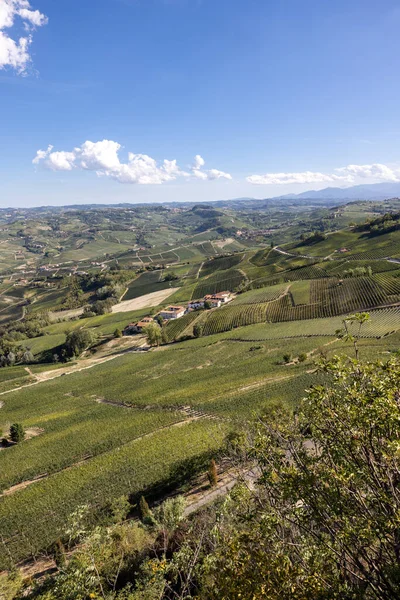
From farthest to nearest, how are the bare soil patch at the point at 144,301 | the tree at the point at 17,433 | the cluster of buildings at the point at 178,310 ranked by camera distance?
1. the bare soil patch at the point at 144,301
2. the cluster of buildings at the point at 178,310
3. the tree at the point at 17,433

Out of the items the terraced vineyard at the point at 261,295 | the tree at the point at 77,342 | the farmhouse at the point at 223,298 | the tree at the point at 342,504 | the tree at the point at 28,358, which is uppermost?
the tree at the point at 342,504

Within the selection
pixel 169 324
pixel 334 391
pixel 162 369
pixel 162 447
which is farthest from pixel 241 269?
pixel 334 391

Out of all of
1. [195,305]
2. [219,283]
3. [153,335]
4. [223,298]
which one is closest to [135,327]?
[153,335]

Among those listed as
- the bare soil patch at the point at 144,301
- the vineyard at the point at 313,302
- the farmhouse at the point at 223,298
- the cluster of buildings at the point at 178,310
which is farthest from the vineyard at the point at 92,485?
the bare soil patch at the point at 144,301

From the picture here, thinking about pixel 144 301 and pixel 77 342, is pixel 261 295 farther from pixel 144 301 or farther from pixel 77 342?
pixel 77 342

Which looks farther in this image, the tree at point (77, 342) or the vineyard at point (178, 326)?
the vineyard at point (178, 326)

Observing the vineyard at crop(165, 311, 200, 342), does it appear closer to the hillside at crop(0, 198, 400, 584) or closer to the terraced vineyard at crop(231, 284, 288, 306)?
the hillside at crop(0, 198, 400, 584)

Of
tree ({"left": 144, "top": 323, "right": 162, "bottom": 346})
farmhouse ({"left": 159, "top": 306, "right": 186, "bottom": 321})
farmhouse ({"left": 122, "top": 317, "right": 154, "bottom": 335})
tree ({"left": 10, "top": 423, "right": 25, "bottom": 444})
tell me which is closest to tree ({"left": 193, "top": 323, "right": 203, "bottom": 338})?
tree ({"left": 144, "top": 323, "right": 162, "bottom": 346})

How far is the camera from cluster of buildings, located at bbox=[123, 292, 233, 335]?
129000 millimetres

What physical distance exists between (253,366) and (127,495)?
1726 inches

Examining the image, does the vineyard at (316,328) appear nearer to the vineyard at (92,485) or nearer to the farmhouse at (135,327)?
the farmhouse at (135,327)

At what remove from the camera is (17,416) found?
68.3 meters

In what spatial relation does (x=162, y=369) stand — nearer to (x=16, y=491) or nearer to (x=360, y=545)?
(x=16, y=491)

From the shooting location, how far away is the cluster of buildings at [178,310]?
5079 inches
